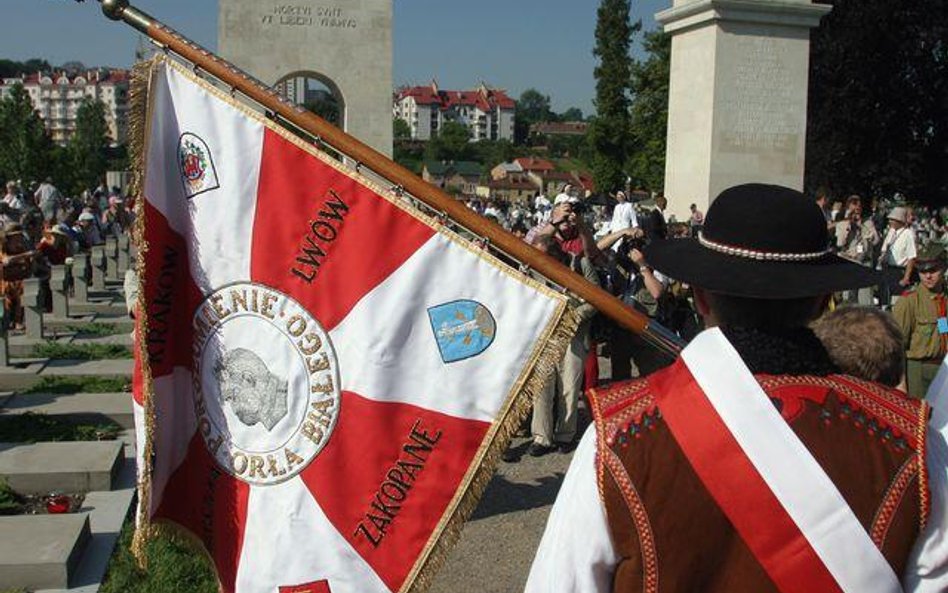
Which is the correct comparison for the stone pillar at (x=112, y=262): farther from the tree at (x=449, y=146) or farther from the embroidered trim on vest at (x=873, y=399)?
the tree at (x=449, y=146)

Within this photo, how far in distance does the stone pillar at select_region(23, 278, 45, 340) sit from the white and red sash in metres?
11.5

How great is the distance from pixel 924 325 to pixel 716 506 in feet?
22.7

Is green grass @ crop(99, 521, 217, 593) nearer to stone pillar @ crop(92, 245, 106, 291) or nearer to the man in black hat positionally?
the man in black hat

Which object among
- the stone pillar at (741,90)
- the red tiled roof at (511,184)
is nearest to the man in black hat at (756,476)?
the stone pillar at (741,90)

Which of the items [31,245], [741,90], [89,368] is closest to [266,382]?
[89,368]

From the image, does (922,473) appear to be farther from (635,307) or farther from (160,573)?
(635,307)

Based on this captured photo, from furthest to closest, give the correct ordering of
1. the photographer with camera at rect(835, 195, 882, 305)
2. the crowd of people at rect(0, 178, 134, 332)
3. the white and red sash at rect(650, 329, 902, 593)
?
the photographer with camera at rect(835, 195, 882, 305) → the crowd of people at rect(0, 178, 134, 332) → the white and red sash at rect(650, 329, 902, 593)

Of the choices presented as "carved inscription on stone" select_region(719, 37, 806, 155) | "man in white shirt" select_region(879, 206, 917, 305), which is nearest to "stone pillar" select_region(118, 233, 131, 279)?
"carved inscription on stone" select_region(719, 37, 806, 155)

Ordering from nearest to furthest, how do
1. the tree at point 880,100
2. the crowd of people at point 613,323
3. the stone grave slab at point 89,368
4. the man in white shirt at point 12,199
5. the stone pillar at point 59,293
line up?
A: the crowd of people at point 613,323 < the stone grave slab at point 89,368 < the stone pillar at point 59,293 < the man in white shirt at point 12,199 < the tree at point 880,100

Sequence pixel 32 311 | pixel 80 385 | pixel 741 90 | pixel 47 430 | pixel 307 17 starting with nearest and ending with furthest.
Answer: pixel 47 430 < pixel 80 385 < pixel 32 311 < pixel 741 90 < pixel 307 17

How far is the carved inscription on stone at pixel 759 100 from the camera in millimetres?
16875

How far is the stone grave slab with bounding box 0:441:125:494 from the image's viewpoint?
246 inches

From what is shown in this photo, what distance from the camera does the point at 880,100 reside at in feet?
119

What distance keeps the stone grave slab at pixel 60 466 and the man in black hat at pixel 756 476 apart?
5.35 metres
